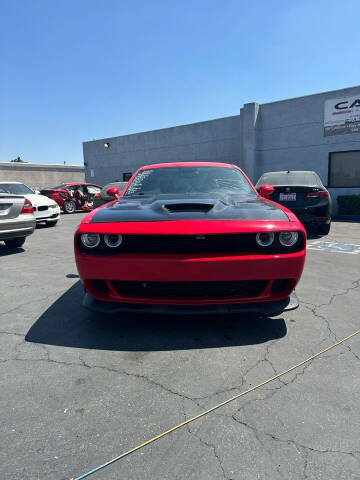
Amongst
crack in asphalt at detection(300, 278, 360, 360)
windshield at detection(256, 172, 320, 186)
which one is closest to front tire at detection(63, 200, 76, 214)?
windshield at detection(256, 172, 320, 186)

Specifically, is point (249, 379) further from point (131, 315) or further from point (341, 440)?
point (131, 315)

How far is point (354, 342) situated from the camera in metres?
2.37

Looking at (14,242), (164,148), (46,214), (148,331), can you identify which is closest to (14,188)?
(46,214)

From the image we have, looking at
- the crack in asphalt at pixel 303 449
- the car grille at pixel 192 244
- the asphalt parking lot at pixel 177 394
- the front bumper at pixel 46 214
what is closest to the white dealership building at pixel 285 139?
the front bumper at pixel 46 214

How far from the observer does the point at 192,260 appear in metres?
2.15

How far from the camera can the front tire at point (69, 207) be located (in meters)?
13.8

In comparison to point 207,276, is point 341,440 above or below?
below

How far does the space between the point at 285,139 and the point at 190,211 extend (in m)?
12.8

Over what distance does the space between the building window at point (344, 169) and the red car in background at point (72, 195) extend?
10.6 metres

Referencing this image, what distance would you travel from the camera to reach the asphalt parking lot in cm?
135

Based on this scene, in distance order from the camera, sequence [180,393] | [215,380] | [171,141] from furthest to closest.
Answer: [171,141]
[215,380]
[180,393]

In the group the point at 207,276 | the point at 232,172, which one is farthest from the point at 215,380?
the point at 232,172

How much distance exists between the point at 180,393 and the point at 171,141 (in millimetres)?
17198

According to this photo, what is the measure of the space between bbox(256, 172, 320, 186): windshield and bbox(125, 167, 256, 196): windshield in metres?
3.48
